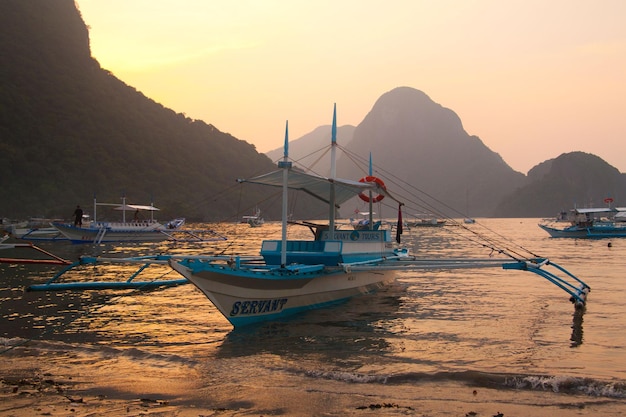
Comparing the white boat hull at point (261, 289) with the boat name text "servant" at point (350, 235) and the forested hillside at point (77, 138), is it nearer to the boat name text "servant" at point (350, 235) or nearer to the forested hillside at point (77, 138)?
the boat name text "servant" at point (350, 235)

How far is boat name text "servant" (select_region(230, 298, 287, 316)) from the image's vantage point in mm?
14328

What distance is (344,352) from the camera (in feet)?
41.1

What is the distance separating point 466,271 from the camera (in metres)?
31.7

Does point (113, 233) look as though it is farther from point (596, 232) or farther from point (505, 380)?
point (596, 232)

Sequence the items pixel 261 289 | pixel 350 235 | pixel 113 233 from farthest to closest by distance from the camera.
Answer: pixel 113 233
pixel 350 235
pixel 261 289

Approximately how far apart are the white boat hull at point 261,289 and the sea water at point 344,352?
1.25 feet

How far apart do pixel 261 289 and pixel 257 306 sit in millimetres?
483

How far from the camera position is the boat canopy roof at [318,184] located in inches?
657

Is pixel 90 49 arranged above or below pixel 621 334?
above

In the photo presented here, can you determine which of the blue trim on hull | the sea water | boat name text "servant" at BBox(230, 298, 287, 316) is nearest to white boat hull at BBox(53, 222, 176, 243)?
the sea water

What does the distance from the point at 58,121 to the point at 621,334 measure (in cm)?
11157

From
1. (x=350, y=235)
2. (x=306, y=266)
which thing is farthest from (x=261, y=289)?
(x=350, y=235)

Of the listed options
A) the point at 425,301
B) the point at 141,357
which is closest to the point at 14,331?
the point at 141,357

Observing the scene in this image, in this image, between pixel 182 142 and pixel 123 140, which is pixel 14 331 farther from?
pixel 182 142
